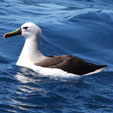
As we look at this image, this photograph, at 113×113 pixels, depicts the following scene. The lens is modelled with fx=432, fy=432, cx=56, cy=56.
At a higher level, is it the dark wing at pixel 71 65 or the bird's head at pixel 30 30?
the bird's head at pixel 30 30

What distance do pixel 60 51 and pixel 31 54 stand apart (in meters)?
2.99

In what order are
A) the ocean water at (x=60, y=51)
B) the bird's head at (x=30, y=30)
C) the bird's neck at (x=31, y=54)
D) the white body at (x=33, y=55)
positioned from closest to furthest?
the ocean water at (x=60, y=51) < the white body at (x=33, y=55) < the bird's neck at (x=31, y=54) < the bird's head at (x=30, y=30)

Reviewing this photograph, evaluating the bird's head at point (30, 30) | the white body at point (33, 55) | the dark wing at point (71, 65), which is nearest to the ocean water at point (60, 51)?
the white body at point (33, 55)

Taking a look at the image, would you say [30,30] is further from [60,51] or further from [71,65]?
[60,51]

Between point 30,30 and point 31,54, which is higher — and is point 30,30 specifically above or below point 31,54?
above

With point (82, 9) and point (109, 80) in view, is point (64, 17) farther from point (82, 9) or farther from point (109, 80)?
point (109, 80)

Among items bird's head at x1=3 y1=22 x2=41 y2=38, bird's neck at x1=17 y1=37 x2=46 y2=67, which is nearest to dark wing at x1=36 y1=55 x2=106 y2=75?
bird's neck at x1=17 y1=37 x2=46 y2=67

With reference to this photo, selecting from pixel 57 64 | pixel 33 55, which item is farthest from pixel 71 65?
pixel 33 55

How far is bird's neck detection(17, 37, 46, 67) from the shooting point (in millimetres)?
12523

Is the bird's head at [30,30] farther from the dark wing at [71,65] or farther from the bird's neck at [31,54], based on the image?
the dark wing at [71,65]

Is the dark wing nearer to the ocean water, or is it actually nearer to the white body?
the white body

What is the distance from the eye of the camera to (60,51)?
15.5m

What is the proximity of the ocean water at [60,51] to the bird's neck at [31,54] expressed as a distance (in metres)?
0.27

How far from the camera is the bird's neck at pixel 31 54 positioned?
12523 mm
